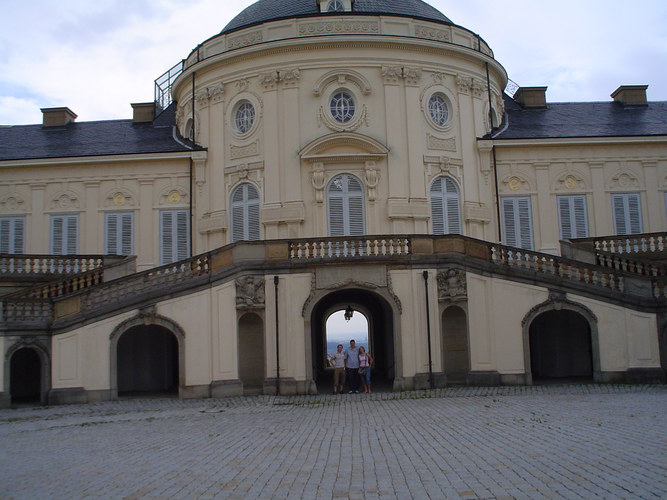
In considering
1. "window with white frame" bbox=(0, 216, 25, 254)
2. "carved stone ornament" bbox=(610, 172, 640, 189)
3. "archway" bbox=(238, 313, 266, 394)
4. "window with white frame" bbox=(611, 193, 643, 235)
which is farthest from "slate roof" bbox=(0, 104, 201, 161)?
"window with white frame" bbox=(611, 193, 643, 235)

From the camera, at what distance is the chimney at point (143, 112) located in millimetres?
37875

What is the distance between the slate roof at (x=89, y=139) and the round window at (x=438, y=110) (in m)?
9.87

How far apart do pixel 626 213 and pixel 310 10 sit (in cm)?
1573

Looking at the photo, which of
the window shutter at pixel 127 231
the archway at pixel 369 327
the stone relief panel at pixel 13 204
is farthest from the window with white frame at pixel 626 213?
the stone relief panel at pixel 13 204

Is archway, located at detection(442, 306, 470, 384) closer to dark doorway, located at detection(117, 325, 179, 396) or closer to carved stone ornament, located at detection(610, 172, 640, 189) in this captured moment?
dark doorway, located at detection(117, 325, 179, 396)

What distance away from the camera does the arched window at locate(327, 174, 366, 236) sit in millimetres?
30766

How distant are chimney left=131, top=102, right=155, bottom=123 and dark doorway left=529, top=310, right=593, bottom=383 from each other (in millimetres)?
20255

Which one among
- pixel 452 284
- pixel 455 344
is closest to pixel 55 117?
pixel 452 284

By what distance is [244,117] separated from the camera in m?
32.5

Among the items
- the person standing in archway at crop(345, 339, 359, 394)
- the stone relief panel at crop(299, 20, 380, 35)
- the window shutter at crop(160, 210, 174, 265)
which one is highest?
the stone relief panel at crop(299, 20, 380, 35)

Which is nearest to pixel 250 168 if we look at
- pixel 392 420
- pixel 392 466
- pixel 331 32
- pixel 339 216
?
pixel 339 216

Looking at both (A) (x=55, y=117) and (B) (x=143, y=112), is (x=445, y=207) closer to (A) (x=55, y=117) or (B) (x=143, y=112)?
(B) (x=143, y=112)

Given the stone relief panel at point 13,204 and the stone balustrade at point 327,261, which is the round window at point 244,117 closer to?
the stone balustrade at point 327,261

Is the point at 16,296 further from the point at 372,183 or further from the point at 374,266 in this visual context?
the point at 372,183
